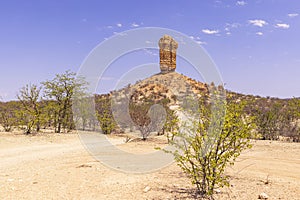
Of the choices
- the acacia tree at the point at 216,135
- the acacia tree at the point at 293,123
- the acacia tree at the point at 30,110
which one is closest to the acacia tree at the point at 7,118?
the acacia tree at the point at 30,110

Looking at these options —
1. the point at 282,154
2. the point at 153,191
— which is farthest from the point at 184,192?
the point at 282,154

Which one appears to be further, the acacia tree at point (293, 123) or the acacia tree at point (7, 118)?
the acacia tree at point (7, 118)

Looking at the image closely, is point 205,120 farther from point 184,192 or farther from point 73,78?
point 73,78

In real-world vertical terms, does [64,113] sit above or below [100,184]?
above

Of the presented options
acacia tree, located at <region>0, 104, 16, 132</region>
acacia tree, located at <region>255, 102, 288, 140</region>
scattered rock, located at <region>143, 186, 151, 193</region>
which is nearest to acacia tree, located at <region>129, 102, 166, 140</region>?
acacia tree, located at <region>255, 102, 288, 140</region>

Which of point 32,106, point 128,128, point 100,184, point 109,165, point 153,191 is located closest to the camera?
point 153,191

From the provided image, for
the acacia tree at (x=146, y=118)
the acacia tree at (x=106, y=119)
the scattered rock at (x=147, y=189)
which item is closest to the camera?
the scattered rock at (x=147, y=189)

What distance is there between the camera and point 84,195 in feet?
20.1

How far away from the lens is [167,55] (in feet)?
193

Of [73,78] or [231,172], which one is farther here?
[73,78]

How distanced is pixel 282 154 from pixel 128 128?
15.4 m

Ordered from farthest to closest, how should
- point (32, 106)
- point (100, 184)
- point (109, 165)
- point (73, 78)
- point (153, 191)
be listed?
point (73, 78)
point (32, 106)
point (109, 165)
point (100, 184)
point (153, 191)

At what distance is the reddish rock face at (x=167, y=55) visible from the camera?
183ft

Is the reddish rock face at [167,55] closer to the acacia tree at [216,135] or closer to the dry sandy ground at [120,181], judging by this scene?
the dry sandy ground at [120,181]
